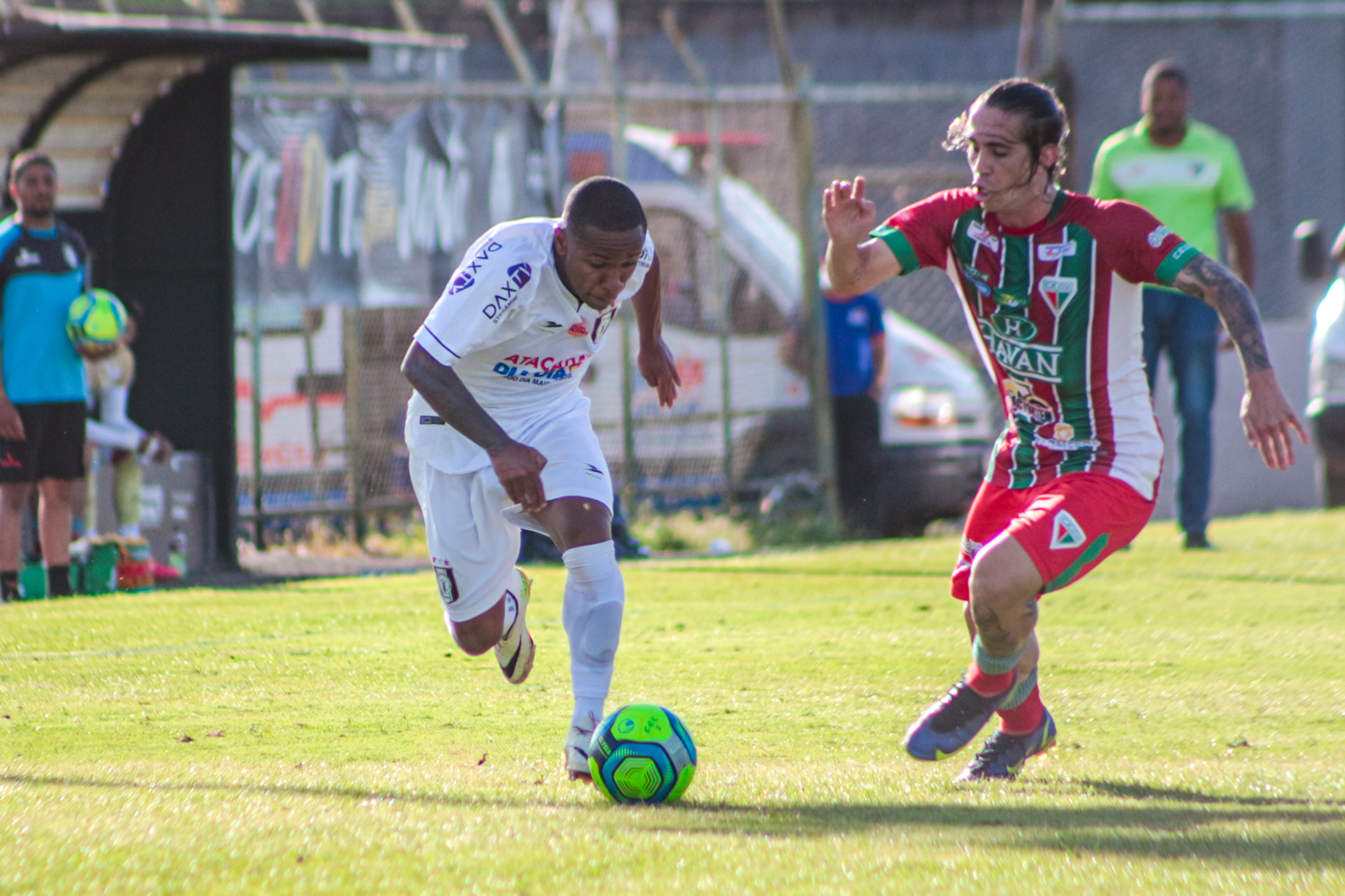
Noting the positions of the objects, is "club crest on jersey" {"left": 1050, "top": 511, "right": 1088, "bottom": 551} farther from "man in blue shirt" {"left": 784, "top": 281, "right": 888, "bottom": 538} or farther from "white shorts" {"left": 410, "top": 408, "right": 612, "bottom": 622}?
"man in blue shirt" {"left": 784, "top": 281, "right": 888, "bottom": 538}

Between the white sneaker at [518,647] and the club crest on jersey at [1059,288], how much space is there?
77.1 inches

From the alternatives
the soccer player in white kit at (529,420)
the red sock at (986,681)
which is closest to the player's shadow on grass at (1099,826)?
the red sock at (986,681)

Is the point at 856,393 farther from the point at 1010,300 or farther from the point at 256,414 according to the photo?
the point at 1010,300

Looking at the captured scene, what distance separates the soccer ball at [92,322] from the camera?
9188 millimetres

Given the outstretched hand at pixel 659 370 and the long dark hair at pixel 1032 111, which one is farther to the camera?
the outstretched hand at pixel 659 370

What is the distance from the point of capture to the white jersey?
194 inches

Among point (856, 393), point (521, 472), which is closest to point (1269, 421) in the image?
point (521, 472)

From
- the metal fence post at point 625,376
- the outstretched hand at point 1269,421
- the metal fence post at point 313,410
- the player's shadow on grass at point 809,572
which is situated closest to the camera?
the outstretched hand at point 1269,421

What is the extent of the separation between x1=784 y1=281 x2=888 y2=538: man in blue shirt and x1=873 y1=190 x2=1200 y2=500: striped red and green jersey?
7.51 metres

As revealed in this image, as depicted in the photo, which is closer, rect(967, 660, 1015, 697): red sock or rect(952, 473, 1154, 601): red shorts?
rect(952, 473, 1154, 601): red shorts

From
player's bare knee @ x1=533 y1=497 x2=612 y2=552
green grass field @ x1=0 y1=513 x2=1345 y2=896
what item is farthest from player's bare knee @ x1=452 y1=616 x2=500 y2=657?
player's bare knee @ x1=533 y1=497 x2=612 y2=552

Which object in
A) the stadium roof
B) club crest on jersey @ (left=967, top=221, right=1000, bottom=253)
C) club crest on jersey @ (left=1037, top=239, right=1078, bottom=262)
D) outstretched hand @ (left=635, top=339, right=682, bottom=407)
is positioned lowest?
outstretched hand @ (left=635, top=339, right=682, bottom=407)

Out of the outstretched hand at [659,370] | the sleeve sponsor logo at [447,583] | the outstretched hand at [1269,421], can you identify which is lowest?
the sleeve sponsor logo at [447,583]

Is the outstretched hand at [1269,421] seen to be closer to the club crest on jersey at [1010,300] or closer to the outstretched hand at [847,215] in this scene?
the club crest on jersey at [1010,300]
